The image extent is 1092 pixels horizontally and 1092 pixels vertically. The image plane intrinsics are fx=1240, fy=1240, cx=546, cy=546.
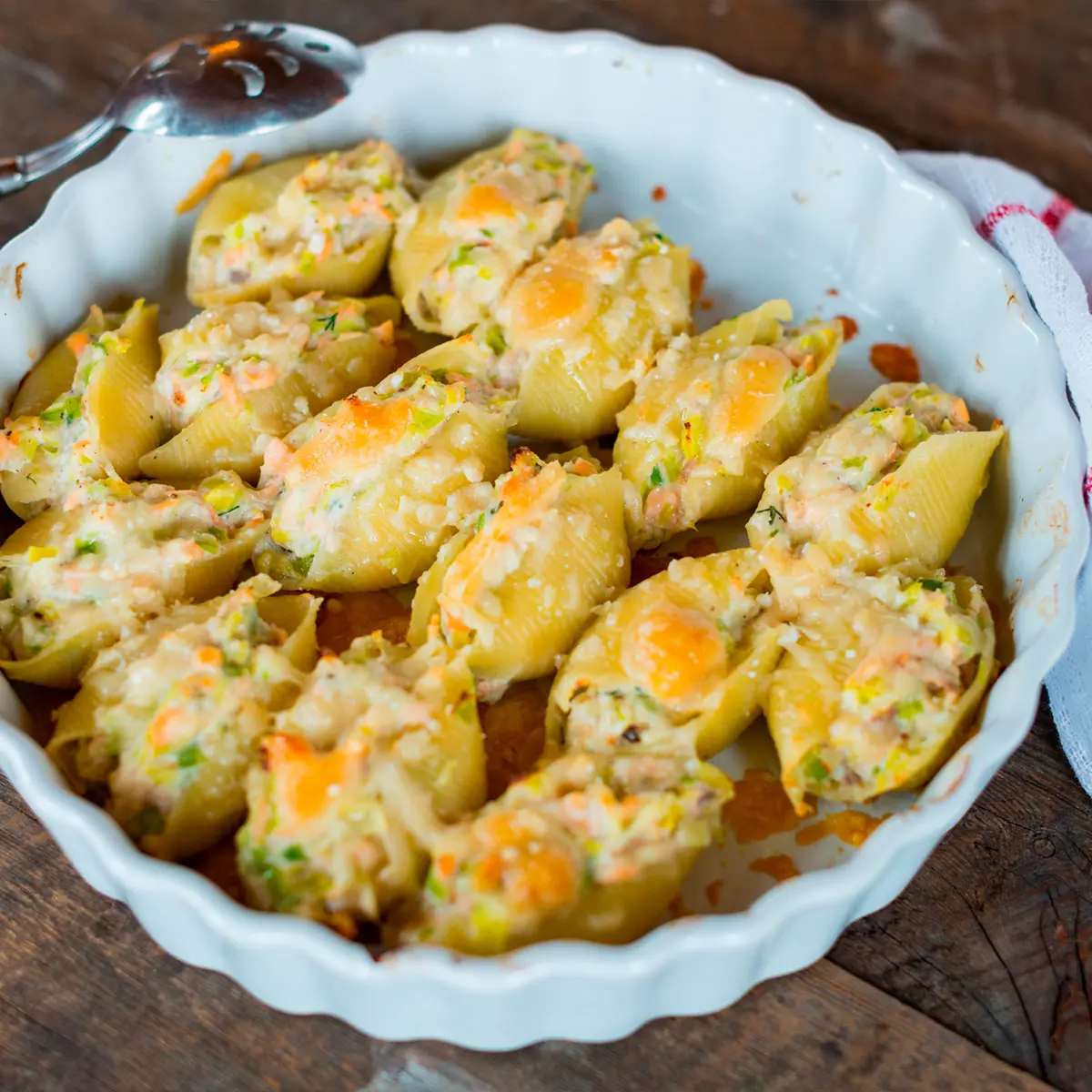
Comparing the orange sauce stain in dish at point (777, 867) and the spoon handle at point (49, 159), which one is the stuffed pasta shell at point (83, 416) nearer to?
the spoon handle at point (49, 159)

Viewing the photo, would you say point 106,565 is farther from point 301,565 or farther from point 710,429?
point 710,429

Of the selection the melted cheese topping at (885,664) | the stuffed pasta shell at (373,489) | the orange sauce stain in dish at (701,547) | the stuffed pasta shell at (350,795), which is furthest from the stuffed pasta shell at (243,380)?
the melted cheese topping at (885,664)

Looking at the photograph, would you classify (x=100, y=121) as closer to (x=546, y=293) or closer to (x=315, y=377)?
(x=315, y=377)

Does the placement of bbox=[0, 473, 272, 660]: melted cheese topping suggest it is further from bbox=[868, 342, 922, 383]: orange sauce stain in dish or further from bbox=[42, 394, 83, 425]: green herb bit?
bbox=[868, 342, 922, 383]: orange sauce stain in dish

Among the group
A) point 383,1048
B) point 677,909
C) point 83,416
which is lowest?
point 383,1048

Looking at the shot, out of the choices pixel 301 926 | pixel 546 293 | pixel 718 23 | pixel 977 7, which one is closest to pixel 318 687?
pixel 301 926

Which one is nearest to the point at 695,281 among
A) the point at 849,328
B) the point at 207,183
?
the point at 849,328
